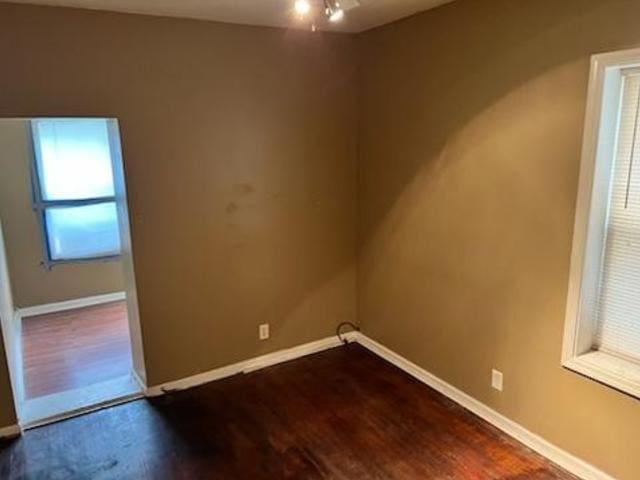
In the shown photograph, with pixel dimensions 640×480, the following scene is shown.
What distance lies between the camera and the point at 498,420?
2906mm

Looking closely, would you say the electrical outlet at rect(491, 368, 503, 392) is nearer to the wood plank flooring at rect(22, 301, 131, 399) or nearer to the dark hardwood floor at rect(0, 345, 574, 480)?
the dark hardwood floor at rect(0, 345, 574, 480)

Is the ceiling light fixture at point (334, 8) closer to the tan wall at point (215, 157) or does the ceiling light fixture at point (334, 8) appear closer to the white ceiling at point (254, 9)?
the white ceiling at point (254, 9)

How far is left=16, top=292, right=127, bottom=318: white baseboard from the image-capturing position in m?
5.00

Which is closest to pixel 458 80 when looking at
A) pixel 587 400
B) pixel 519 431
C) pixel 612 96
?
pixel 612 96

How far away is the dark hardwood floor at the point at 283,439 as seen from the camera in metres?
2.59

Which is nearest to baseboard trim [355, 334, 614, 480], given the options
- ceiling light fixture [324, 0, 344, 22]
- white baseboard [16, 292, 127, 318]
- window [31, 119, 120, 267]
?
ceiling light fixture [324, 0, 344, 22]

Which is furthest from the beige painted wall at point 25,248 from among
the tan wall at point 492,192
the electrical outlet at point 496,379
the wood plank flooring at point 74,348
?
the electrical outlet at point 496,379

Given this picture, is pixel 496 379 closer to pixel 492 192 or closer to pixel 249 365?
pixel 492 192

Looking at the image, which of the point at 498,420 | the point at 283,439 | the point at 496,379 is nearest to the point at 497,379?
the point at 496,379

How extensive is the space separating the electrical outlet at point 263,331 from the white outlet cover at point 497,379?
168cm

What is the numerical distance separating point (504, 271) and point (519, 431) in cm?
93

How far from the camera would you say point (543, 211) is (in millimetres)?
2484

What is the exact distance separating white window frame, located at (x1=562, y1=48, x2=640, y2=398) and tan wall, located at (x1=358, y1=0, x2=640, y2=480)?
2.2 inches

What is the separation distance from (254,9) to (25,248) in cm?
365
